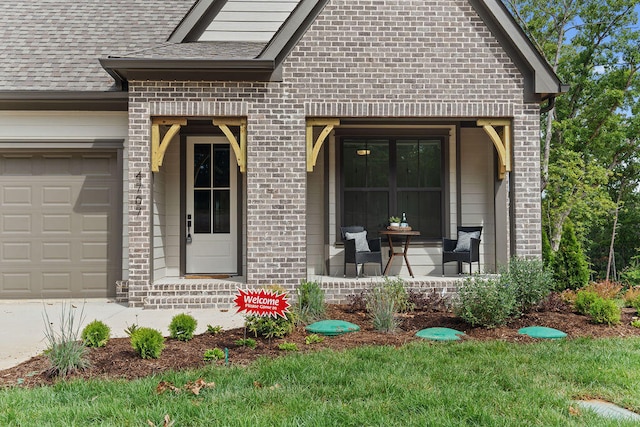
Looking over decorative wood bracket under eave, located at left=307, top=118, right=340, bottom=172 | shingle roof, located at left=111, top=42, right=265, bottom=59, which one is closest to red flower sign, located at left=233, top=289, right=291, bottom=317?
decorative wood bracket under eave, located at left=307, top=118, right=340, bottom=172

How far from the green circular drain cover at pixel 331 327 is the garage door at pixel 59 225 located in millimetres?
4270

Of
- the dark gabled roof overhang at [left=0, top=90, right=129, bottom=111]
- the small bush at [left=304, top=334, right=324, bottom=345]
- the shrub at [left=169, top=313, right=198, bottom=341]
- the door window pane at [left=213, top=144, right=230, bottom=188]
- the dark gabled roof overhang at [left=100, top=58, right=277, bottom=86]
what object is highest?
the dark gabled roof overhang at [left=100, top=58, right=277, bottom=86]

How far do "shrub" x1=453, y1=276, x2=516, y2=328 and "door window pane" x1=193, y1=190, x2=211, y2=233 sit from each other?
4.88m

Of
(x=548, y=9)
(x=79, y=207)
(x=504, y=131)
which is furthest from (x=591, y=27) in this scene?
(x=79, y=207)

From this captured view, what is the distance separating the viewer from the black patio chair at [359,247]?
8234 millimetres

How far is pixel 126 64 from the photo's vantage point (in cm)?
723

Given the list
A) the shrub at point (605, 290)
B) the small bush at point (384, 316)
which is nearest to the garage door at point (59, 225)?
the small bush at point (384, 316)

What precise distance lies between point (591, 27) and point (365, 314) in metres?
16.1

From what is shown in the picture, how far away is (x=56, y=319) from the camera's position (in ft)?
22.3

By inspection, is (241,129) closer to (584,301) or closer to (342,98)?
(342,98)

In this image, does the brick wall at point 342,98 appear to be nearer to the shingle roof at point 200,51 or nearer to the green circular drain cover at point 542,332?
the shingle roof at point 200,51

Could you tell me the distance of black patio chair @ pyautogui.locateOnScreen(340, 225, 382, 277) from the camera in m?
8.23

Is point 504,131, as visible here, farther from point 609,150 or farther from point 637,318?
point 609,150

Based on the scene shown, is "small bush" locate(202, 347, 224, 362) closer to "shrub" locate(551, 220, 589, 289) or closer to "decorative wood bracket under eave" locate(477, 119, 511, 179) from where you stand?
"decorative wood bracket under eave" locate(477, 119, 511, 179)
